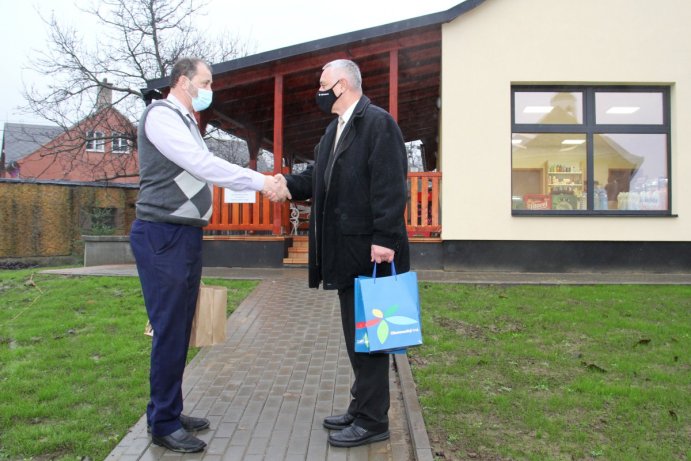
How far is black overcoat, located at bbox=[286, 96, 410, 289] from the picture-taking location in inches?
117

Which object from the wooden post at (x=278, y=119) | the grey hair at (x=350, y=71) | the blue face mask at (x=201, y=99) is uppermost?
the wooden post at (x=278, y=119)

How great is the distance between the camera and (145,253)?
3041 millimetres

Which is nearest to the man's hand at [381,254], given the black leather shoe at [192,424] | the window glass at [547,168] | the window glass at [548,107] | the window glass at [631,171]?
the black leather shoe at [192,424]

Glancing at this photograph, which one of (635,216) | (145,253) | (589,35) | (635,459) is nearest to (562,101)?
(589,35)

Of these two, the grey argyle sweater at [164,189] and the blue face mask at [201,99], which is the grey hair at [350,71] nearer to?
the blue face mask at [201,99]

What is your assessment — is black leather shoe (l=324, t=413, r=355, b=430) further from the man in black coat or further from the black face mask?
the black face mask

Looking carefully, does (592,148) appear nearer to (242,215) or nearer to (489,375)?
(242,215)

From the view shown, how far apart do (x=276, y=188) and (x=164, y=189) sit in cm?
68

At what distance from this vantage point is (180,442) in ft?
9.98

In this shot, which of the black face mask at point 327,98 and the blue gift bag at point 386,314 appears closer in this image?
the blue gift bag at point 386,314

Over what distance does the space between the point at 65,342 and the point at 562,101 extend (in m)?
9.16

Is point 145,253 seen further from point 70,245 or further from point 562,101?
point 70,245

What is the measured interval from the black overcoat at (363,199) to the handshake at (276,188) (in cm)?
36

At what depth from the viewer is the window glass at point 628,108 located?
10055 mm
